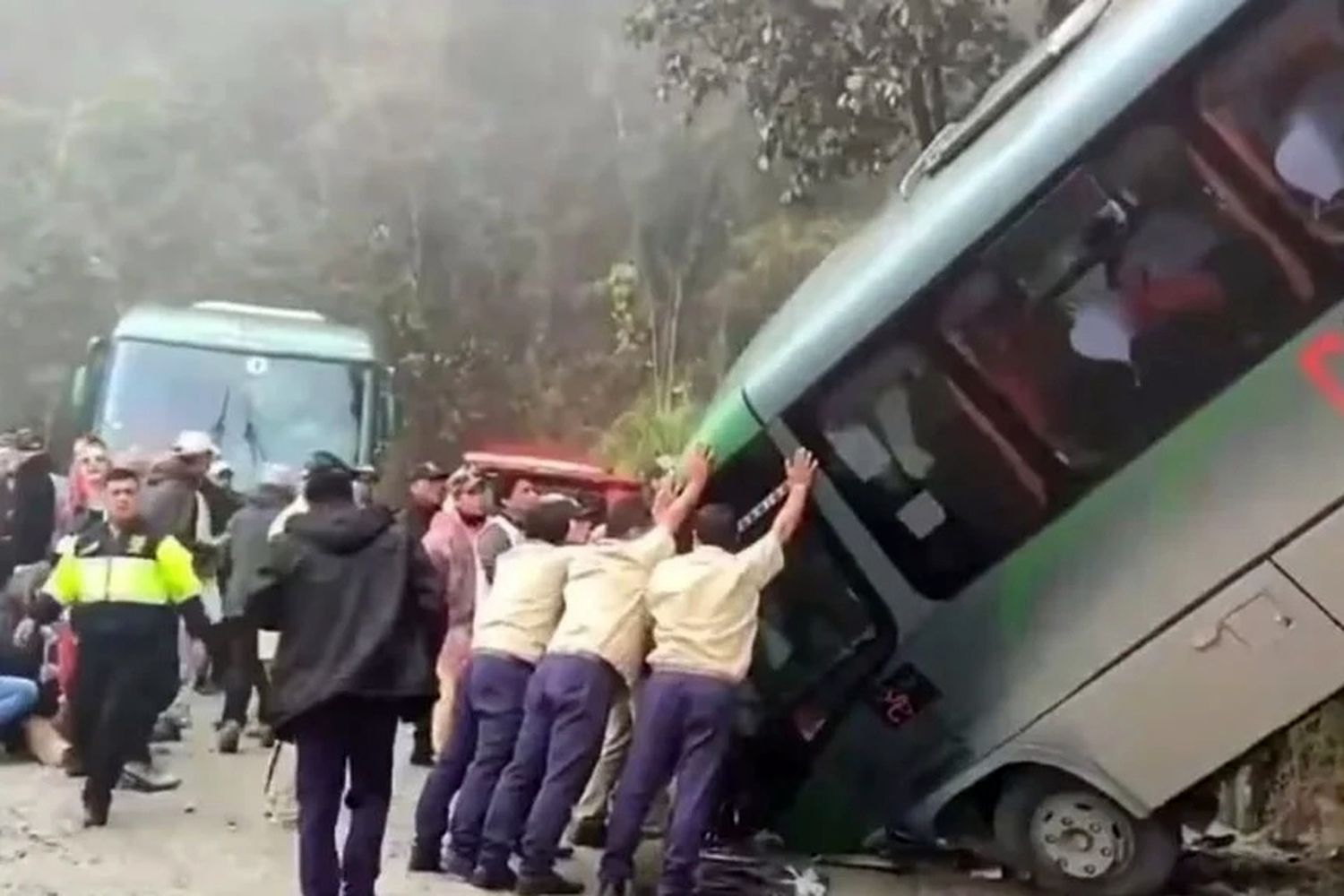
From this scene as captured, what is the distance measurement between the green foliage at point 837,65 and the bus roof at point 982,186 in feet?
13.1

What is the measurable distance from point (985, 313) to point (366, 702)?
2.25 metres

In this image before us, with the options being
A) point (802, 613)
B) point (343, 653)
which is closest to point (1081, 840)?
point (802, 613)

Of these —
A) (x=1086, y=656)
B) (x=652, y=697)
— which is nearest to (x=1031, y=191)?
(x=1086, y=656)

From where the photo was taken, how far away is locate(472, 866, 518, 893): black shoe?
6367 mm

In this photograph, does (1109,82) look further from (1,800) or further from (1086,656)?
(1,800)

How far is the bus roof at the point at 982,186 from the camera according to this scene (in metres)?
6.09

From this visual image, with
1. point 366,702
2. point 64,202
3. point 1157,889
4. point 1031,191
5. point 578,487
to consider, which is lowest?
point 1157,889

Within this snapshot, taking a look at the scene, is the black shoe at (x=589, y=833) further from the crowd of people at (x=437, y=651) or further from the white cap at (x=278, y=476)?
the white cap at (x=278, y=476)

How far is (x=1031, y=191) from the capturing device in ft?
20.4

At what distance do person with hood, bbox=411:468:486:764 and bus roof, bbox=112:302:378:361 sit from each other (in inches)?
198

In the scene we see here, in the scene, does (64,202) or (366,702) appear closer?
(366,702)

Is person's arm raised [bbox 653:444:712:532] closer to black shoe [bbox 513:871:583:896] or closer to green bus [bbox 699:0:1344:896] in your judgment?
green bus [bbox 699:0:1344:896]

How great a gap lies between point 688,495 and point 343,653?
145cm

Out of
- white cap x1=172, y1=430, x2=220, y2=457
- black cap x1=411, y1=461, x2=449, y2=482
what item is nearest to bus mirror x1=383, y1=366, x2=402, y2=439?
white cap x1=172, y1=430, x2=220, y2=457
